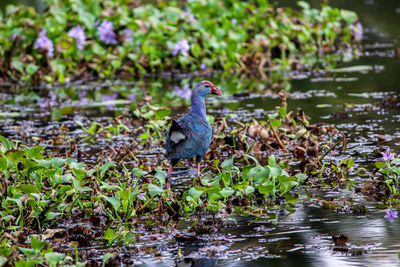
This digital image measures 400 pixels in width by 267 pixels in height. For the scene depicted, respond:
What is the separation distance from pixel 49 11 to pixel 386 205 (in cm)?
807

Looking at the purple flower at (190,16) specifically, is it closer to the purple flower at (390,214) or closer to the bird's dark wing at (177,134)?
the bird's dark wing at (177,134)

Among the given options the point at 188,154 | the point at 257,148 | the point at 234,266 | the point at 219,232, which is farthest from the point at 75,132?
the point at 234,266

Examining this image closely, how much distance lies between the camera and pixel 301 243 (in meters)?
4.32

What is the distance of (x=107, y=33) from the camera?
11.5 m

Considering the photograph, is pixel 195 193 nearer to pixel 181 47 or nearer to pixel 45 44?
pixel 181 47

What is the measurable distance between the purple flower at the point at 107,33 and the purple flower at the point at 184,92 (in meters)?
1.61

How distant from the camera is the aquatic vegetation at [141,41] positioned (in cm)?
1110

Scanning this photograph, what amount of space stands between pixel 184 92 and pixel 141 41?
143 cm

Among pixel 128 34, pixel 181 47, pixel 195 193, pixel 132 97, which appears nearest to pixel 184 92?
pixel 132 97

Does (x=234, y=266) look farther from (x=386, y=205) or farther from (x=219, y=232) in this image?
(x=386, y=205)

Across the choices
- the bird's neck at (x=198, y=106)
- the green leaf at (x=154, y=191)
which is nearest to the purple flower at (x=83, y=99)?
the bird's neck at (x=198, y=106)

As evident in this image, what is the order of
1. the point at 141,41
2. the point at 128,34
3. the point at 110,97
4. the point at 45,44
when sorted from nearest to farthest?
the point at 110,97
the point at 45,44
the point at 141,41
the point at 128,34

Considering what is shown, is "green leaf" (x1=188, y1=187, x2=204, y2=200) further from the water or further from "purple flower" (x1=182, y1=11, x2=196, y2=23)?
"purple flower" (x1=182, y1=11, x2=196, y2=23)

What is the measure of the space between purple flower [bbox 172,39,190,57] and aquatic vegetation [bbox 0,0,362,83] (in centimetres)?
2
